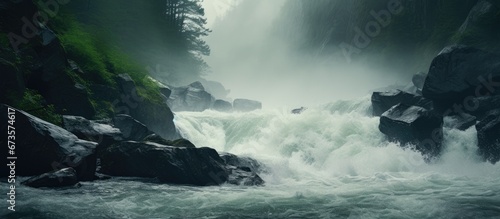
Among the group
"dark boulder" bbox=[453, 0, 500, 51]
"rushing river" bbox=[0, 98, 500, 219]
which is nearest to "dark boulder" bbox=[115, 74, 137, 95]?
"rushing river" bbox=[0, 98, 500, 219]

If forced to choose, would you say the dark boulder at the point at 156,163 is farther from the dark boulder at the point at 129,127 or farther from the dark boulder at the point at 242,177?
the dark boulder at the point at 129,127

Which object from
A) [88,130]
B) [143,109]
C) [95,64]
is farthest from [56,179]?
[143,109]

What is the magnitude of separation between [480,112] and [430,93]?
260cm

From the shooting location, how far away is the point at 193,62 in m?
48.1

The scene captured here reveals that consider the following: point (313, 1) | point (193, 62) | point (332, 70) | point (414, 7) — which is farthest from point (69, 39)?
point (313, 1)

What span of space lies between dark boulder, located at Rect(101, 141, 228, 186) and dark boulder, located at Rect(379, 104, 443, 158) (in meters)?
10.1

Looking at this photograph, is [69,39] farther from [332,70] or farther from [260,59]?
[260,59]

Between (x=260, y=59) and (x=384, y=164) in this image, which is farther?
(x=260, y=59)

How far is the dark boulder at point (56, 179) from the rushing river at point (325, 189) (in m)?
0.34

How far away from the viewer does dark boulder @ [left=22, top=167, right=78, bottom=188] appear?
8739mm

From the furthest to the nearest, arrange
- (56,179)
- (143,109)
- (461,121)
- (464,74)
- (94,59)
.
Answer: (143,109), (464,74), (461,121), (94,59), (56,179)

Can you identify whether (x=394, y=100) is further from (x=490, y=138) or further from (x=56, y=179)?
(x=56, y=179)

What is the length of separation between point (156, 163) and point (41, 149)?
3.34 metres

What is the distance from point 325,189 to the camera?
37.8 feet
